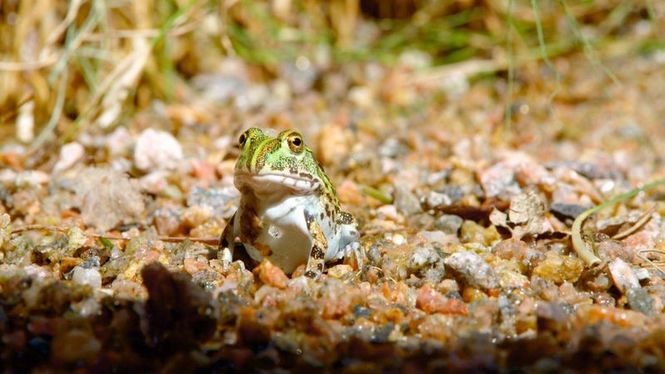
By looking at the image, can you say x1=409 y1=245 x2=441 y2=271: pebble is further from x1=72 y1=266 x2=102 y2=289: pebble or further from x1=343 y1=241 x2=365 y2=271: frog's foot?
x1=72 y1=266 x2=102 y2=289: pebble

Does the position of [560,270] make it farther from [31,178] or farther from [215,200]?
[31,178]

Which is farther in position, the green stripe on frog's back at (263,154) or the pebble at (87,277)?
the green stripe on frog's back at (263,154)

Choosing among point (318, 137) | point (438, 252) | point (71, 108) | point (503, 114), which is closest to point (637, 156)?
point (503, 114)

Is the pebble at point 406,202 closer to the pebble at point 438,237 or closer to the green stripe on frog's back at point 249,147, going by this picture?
the pebble at point 438,237

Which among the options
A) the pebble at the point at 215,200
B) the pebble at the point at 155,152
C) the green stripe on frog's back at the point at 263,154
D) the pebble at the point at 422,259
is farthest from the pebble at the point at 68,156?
the pebble at the point at 422,259

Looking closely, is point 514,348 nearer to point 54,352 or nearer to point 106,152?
point 54,352

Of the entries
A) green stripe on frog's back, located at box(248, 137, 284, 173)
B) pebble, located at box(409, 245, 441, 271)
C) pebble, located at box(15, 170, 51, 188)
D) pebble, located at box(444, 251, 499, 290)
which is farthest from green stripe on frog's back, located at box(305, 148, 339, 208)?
pebble, located at box(15, 170, 51, 188)
